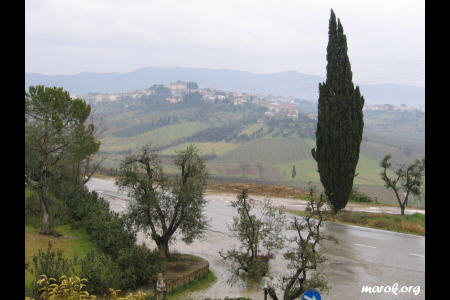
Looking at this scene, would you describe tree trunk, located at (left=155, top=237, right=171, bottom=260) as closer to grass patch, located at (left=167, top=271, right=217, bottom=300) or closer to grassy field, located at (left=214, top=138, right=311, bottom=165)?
grass patch, located at (left=167, top=271, right=217, bottom=300)

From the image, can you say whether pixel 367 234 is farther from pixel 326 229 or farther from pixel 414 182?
pixel 414 182

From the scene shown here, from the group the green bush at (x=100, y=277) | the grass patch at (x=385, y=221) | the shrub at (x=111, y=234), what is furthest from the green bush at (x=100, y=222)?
the grass patch at (x=385, y=221)

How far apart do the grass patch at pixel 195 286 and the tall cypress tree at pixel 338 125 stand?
1398 centimetres

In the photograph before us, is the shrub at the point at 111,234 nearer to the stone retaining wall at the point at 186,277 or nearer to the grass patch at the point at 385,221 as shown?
the stone retaining wall at the point at 186,277

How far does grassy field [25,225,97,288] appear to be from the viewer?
17.1 metres

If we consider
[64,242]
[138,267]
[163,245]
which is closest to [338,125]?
[163,245]

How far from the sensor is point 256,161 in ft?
362

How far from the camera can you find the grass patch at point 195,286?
1411 centimetres

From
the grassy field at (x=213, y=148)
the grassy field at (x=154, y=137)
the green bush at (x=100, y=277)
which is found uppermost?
the grassy field at (x=154, y=137)

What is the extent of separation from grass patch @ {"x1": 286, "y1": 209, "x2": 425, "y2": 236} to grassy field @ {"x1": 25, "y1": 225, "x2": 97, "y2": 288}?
1393 centimetres
